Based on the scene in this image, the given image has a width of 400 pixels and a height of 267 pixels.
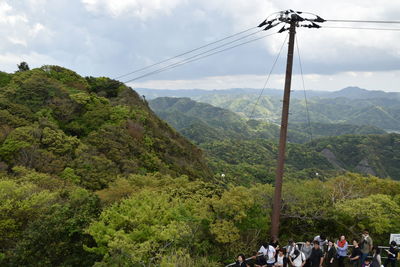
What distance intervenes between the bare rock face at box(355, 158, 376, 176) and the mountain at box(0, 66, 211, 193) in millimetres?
122561

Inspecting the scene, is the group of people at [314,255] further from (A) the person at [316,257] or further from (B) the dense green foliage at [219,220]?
(B) the dense green foliage at [219,220]

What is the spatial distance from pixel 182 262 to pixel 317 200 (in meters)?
9.67

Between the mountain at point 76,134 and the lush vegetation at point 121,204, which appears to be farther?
the mountain at point 76,134

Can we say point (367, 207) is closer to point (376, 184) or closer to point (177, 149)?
point (376, 184)

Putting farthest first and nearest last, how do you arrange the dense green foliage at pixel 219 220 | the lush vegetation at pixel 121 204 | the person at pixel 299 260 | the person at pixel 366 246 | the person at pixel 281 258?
the lush vegetation at pixel 121 204, the person at pixel 366 246, the dense green foliage at pixel 219 220, the person at pixel 299 260, the person at pixel 281 258

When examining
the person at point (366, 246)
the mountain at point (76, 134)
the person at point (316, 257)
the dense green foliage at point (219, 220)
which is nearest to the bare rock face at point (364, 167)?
the mountain at point (76, 134)

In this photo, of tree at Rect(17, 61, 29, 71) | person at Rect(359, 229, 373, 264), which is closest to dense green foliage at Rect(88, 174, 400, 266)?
person at Rect(359, 229, 373, 264)

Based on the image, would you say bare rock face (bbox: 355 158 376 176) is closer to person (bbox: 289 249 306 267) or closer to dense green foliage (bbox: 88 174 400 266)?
dense green foliage (bbox: 88 174 400 266)

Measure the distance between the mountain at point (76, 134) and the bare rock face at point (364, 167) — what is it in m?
123

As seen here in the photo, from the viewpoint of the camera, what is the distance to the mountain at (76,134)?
22.2 metres

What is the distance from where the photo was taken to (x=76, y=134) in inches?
1197

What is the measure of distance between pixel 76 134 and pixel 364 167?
14488 centimetres

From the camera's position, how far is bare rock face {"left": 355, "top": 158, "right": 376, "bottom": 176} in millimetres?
133962

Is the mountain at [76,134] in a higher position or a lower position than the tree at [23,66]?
lower
